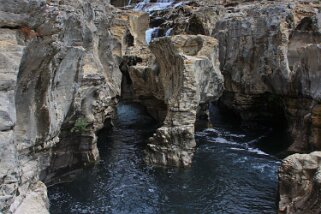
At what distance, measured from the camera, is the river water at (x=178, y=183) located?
1499cm

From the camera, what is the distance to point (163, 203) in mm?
15383

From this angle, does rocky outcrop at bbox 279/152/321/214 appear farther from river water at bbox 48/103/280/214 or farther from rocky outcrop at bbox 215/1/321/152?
rocky outcrop at bbox 215/1/321/152

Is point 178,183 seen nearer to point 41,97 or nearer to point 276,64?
point 41,97

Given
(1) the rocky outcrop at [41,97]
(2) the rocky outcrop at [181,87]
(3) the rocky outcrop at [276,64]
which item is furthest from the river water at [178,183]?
(3) the rocky outcrop at [276,64]

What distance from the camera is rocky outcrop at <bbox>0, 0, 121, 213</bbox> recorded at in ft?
22.0

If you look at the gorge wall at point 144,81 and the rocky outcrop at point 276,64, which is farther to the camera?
the rocky outcrop at point 276,64

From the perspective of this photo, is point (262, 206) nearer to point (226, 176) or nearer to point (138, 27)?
point (226, 176)

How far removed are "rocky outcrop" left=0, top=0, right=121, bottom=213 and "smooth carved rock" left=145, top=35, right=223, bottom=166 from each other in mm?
3257

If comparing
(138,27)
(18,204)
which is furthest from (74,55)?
(138,27)

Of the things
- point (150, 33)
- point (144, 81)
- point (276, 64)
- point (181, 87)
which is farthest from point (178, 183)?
point (150, 33)

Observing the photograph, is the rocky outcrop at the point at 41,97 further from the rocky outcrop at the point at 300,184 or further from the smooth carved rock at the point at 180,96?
the rocky outcrop at the point at 300,184

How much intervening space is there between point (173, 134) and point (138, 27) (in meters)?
16.0

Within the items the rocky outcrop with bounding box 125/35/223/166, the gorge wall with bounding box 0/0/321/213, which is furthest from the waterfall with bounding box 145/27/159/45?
the rocky outcrop with bounding box 125/35/223/166

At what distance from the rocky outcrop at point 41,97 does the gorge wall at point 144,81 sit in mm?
28
